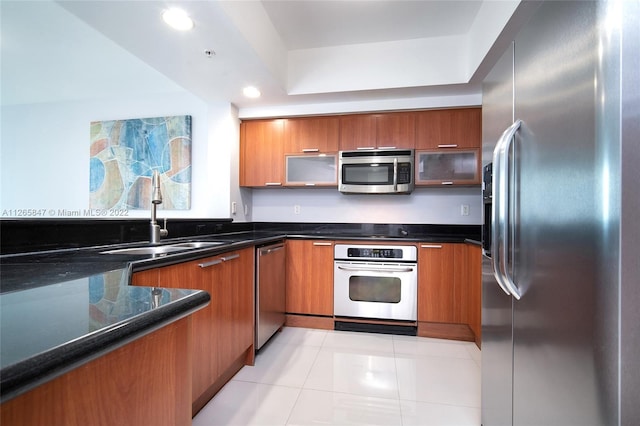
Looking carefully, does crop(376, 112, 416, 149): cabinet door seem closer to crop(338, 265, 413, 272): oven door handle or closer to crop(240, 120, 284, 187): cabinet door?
crop(240, 120, 284, 187): cabinet door

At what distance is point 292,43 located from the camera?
254cm

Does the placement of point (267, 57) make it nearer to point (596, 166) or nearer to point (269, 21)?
point (269, 21)

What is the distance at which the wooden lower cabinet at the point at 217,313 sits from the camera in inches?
52.5

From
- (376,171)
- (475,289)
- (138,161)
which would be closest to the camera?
(475,289)

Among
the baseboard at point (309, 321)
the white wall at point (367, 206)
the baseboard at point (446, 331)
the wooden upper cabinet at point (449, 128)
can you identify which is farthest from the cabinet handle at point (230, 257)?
the wooden upper cabinet at point (449, 128)

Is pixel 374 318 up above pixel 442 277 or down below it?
below

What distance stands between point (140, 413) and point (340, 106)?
2824 millimetres

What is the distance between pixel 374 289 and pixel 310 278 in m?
0.62

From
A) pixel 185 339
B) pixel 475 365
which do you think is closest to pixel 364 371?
pixel 475 365

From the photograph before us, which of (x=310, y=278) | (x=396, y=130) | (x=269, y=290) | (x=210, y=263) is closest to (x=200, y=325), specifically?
(x=210, y=263)

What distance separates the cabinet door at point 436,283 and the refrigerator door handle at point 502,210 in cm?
144

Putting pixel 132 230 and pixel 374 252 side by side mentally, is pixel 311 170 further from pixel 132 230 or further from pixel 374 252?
pixel 132 230

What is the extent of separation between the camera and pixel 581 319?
691mm

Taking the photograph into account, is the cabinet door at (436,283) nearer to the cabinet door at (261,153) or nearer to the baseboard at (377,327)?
the baseboard at (377,327)
